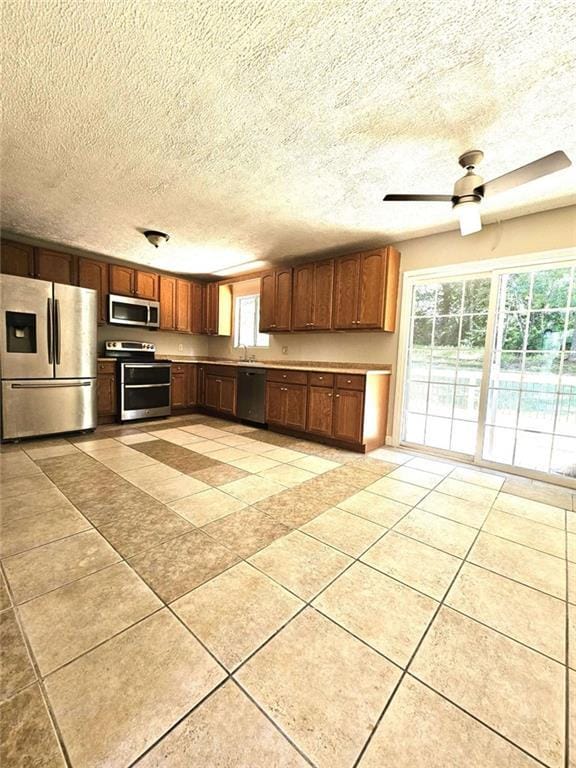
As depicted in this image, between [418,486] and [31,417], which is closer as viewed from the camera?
[418,486]

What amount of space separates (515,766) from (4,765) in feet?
4.36

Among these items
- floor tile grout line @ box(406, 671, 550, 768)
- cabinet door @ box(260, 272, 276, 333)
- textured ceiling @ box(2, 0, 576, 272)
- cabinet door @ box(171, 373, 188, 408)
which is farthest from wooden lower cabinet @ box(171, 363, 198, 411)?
floor tile grout line @ box(406, 671, 550, 768)

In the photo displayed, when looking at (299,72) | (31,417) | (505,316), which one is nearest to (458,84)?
(299,72)

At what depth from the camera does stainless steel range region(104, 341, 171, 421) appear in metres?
4.79

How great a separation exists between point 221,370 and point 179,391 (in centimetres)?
89

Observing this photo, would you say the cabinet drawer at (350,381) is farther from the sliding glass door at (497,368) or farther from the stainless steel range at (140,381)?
the stainless steel range at (140,381)

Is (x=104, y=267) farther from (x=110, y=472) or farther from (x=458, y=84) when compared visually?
(x=458, y=84)

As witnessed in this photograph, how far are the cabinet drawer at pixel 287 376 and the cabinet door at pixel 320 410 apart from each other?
200 mm

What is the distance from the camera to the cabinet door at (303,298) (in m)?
4.40

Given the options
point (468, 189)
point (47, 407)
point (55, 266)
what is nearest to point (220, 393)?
point (47, 407)

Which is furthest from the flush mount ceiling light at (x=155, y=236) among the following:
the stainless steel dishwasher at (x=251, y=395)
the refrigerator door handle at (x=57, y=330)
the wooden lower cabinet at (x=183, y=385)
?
the wooden lower cabinet at (x=183, y=385)

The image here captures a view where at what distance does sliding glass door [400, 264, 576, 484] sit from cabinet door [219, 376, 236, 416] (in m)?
2.62

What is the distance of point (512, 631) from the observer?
1.33 m

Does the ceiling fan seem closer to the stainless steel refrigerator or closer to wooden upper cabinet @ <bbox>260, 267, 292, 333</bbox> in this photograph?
wooden upper cabinet @ <bbox>260, 267, 292, 333</bbox>
